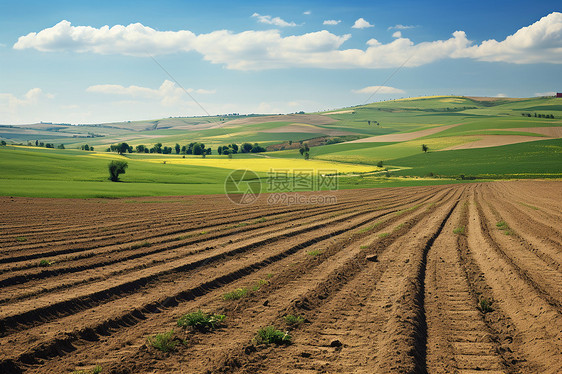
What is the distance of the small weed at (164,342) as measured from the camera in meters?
7.54

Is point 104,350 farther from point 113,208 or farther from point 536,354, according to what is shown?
point 113,208

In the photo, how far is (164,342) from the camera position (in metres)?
7.67

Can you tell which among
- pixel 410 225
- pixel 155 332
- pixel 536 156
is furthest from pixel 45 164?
pixel 536 156

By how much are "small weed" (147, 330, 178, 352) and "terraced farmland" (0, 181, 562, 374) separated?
5.1 inches

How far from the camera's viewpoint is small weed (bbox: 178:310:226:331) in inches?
336

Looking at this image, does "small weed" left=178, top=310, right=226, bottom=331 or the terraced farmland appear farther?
"small weed" left=178, top=310, right=226, bottom=331

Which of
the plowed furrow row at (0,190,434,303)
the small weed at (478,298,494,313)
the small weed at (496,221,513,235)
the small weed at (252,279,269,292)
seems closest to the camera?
the small weed at (478,298,494,313)

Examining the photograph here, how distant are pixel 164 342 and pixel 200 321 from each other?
111cm

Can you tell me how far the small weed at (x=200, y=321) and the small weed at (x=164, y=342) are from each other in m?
0.59

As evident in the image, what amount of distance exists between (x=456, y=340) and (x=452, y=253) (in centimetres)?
784

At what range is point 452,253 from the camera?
1504 cm

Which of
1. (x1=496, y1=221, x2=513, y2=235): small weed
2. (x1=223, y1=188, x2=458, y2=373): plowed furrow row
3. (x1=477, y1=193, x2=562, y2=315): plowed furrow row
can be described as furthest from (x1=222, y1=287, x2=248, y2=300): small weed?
(x1=496, y1=221, x2=513, y2=235): small weed

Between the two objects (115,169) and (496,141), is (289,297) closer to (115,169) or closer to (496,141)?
(115,169)

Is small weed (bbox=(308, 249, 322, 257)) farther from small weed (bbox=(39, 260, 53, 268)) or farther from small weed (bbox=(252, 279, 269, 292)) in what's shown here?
small weed (bbox=(39, 260, 53, 268))
